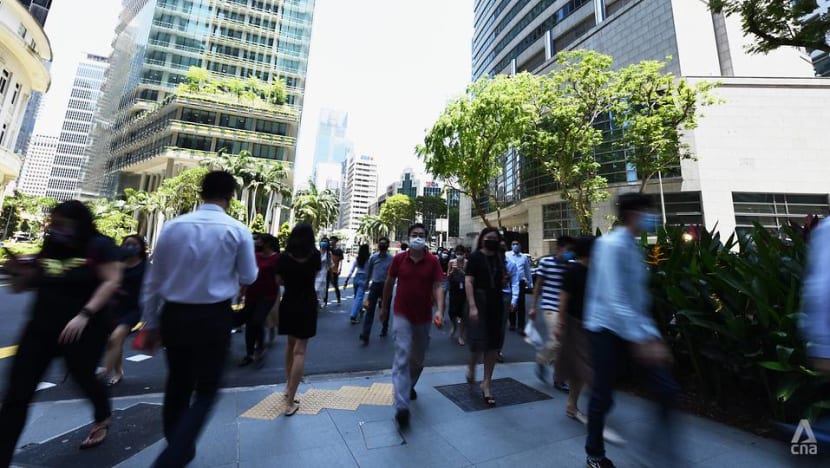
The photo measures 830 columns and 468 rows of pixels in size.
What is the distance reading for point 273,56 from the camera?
45.7 m

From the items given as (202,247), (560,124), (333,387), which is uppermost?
(560,124)

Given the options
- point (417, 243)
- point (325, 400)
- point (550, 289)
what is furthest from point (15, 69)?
point (550, 289)

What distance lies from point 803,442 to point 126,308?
6.26 m

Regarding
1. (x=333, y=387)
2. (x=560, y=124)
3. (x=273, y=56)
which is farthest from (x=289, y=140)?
(x=333, y=387)

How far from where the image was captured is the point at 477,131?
17.5m

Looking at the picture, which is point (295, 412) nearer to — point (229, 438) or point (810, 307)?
point (229, 438)

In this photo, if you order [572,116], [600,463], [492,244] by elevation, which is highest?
[572,116]

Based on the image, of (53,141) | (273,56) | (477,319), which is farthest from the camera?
(53,141)

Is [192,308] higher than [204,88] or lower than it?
lower

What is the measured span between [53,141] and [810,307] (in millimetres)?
205657

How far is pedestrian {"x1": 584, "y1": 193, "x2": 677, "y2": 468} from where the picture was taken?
6.72 feet

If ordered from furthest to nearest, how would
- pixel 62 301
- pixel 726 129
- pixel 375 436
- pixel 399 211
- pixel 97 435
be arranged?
pixel 399 211 → pixel 726 129 → pixel 375 436 → pixel 97 435 → pixel 62 301

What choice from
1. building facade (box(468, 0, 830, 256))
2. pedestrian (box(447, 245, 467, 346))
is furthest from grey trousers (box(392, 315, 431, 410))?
building facade (box(468, 0, 830, 256))

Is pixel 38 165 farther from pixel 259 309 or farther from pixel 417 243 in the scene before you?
pixel 417 243
